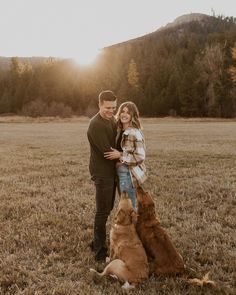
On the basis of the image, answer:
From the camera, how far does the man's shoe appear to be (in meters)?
5.93

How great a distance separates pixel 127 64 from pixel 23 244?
94660 millimetres

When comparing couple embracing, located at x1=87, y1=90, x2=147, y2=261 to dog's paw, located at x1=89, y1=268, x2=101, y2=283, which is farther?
couple embracing, located at x1=87, y1=90, x2=147, y2=261

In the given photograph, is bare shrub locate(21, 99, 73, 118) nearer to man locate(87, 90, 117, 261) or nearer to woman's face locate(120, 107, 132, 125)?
man locate(87, 90, 117, 261)

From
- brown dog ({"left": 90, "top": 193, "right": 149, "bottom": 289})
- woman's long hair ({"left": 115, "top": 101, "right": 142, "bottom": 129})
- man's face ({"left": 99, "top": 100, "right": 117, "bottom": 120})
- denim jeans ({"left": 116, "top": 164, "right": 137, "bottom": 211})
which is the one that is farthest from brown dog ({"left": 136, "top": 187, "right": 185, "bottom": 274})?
man's face ({"left": 99, "top": 100, "right": 117, "bottom": 120})

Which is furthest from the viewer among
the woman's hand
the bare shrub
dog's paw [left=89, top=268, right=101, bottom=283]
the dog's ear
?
the bare shrub

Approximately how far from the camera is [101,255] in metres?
5.95

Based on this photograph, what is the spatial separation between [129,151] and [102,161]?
419 mm

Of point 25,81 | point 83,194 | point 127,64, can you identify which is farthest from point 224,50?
point 83,194

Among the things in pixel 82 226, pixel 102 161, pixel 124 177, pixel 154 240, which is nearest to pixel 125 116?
pixel 102 161

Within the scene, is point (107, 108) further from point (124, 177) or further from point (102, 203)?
point (102, 203)

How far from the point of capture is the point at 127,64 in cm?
9888

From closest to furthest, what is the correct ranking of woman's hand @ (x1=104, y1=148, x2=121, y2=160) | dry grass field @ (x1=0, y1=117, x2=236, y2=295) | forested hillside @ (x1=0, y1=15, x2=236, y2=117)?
dry grass field @ (x1=0, y1=117, x2=236, y2=295) → woman's hand @ (x1=104, y1=148, x2=121, y2=160) → forested hillside @ (x1=0, y1=15, x2=236, y2=117)

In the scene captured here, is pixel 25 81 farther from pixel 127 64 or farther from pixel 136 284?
pixel 136 284

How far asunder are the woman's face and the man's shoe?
182 cm
